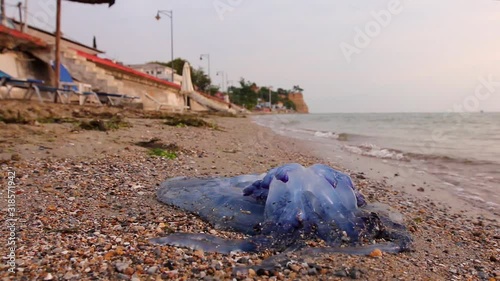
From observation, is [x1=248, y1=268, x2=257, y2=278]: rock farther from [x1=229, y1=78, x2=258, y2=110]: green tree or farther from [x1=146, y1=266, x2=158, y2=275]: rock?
[x1=229, y1=78, x2=258, y2=110]: green tree

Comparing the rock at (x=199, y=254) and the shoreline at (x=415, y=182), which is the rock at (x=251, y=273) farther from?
the shoreline at (x=415, y=182)

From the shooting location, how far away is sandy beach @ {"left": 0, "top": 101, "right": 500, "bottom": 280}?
1.87 metres

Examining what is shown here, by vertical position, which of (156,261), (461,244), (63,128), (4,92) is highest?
(4,92)

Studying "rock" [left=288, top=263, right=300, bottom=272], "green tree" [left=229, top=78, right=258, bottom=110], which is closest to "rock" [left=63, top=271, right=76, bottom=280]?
"rock" [left=288, top=263, right=300, bottom=272]

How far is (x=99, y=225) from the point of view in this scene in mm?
2443

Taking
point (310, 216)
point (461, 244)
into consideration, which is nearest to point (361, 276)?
point (310, 216)

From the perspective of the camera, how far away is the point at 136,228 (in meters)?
2.41

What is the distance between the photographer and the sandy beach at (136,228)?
6.13 ft

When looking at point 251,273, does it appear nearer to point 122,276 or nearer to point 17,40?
point 122,276

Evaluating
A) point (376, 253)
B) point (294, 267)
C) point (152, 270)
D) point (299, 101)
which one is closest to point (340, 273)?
point (294, 267)

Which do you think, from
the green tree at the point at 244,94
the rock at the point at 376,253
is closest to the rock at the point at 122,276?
the rock at the point at 376,253

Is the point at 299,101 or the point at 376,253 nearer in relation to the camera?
the point at 376,253

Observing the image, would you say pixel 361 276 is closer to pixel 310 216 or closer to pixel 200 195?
pixel 310 216

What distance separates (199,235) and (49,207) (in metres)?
1.27
